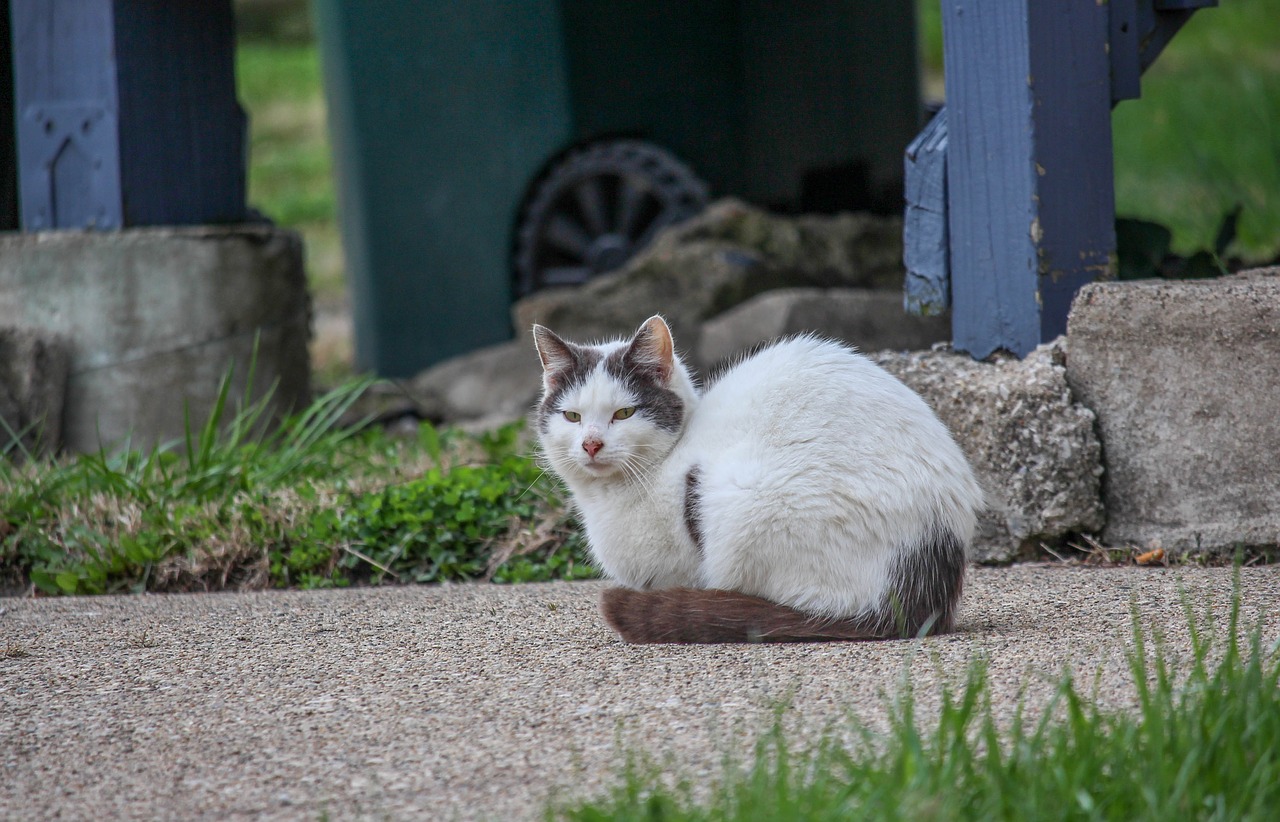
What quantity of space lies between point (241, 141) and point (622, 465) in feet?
9.57

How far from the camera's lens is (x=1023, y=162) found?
3.11 m

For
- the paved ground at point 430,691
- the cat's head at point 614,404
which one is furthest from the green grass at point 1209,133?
the paved ground at point 430,691

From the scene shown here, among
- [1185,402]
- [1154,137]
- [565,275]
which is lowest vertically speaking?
[1185,402]

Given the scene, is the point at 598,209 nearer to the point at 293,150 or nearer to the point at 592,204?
the point at 592,204

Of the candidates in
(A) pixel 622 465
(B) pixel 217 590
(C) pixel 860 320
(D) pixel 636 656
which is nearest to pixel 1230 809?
→ (D) pixel 636 656

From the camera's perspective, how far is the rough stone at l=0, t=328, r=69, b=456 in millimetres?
4125

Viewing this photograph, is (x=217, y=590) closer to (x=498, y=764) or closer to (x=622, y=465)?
(x=622, y=465)

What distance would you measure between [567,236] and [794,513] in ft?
14.6

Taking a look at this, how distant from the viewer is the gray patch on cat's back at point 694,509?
252 cm

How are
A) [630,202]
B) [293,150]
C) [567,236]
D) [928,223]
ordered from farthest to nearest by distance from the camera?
[293,150] < [567,236] < [630,202] < [928,223]

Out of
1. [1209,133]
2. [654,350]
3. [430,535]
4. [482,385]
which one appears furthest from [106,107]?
[1209,133]

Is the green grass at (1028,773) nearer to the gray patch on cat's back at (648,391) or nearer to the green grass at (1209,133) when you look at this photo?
the gray patch on cat's back at (648,391)

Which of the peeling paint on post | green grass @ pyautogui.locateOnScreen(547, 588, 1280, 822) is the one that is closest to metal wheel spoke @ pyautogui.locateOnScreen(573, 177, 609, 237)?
the peeling paint on post

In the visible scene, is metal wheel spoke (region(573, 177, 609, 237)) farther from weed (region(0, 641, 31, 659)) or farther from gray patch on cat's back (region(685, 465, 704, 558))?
weed (region(0, 641, 31, 659))
